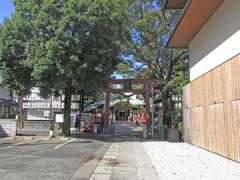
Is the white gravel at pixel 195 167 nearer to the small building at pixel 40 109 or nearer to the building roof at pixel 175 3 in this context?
the building roof at pixel 175 3

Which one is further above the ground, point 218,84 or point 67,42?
point 67,42

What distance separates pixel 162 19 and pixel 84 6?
13488 millimetres

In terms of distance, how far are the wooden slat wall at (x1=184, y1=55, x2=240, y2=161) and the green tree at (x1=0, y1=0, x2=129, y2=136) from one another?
22.8 feet

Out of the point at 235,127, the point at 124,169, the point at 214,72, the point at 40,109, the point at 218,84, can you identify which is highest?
the point at 214,72

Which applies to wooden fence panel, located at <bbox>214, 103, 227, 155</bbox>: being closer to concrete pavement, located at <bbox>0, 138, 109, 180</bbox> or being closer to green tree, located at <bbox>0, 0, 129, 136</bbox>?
concrete pavement, located at <bbox>0, 138, 109, 180</bbox>

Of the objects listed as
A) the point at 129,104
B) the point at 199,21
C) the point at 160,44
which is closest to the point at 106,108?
the point at 160,44

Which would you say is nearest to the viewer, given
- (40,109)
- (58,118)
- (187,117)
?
(187,117)

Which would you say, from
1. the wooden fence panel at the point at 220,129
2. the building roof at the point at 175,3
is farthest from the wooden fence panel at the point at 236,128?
the building roof at the point at 175,3

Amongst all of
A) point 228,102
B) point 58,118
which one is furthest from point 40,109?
point 228,102

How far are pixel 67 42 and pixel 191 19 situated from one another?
835 cm

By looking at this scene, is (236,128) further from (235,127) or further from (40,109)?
(40,109)

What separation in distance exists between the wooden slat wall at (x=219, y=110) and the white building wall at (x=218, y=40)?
459mm

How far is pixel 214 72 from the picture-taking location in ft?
51.5

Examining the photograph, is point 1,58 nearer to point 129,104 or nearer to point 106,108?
point 106,108
